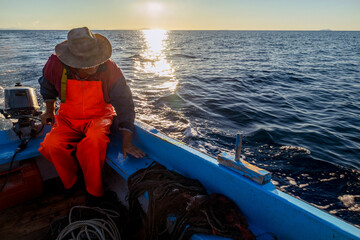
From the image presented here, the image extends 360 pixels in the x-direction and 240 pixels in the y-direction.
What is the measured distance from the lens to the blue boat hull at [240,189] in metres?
1.51

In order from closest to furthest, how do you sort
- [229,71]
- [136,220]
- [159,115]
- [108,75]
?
[136,220], [108,75], [159,115], [229,71]

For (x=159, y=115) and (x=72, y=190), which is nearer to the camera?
(x=72, y=190)

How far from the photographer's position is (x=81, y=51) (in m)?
2.34

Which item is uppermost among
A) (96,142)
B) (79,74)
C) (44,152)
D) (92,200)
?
(79,74)

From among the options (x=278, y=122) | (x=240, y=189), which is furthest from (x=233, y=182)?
(x=278, y=122)

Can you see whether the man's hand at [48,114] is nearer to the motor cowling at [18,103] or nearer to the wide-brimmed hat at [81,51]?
the motor cowling at [18,103]

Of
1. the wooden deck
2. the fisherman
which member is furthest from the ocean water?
the wooden deck

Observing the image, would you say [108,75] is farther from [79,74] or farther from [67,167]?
[67,167]

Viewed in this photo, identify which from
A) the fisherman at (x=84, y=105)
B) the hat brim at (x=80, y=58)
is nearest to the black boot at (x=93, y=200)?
the fisherman at (x=84, y=105)

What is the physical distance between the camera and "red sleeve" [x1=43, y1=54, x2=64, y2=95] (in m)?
2.55

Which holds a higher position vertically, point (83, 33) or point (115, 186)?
point (83, 33)

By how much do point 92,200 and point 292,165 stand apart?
12.1ft

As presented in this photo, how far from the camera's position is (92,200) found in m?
2.46

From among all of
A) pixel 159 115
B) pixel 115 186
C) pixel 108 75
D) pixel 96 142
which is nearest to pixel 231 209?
pixel 96 142
